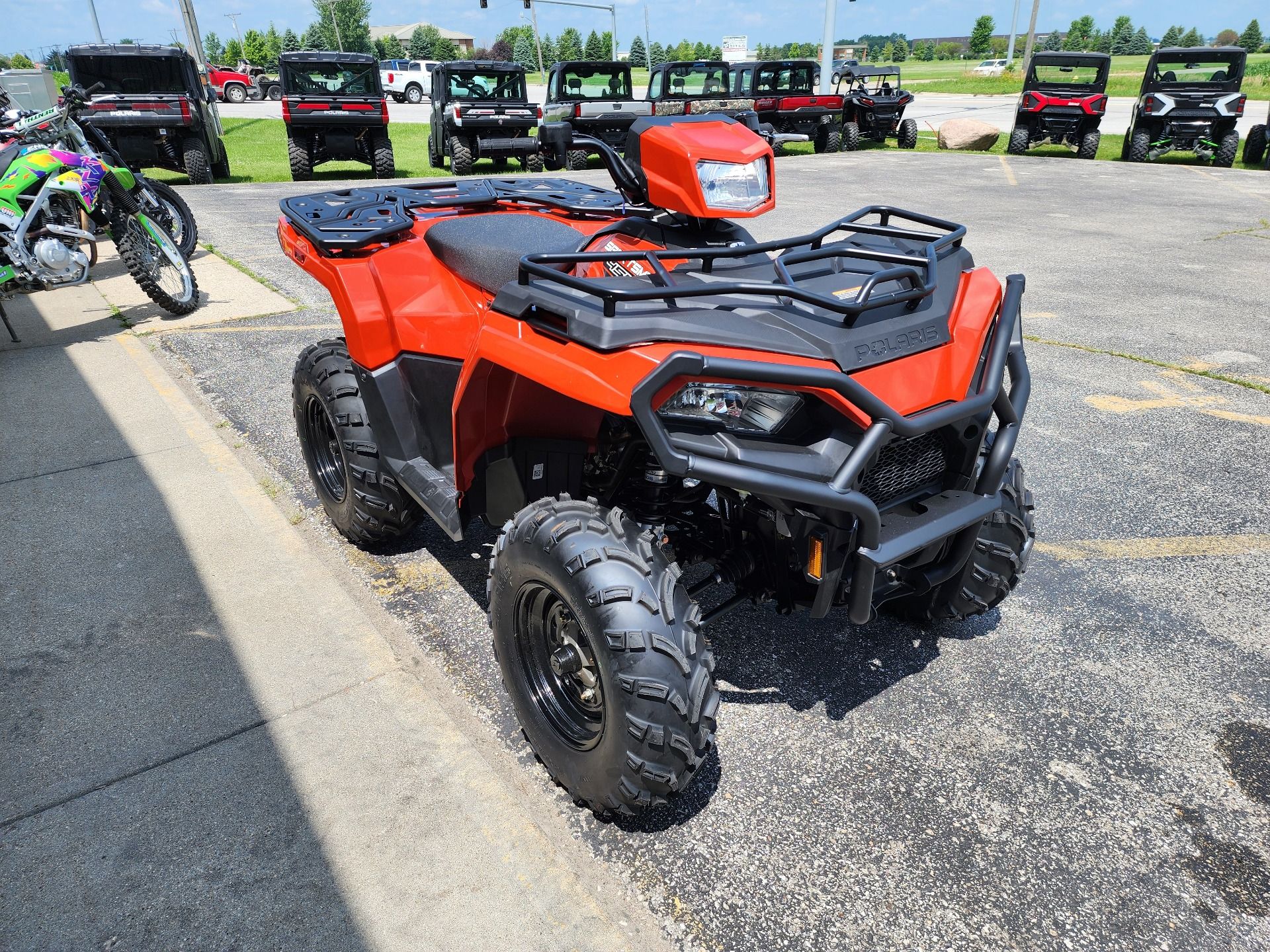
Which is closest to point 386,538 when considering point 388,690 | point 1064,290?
point 388,690

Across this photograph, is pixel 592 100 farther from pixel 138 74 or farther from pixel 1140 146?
pixel 1140 146

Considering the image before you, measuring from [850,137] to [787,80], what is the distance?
2031 millimetres

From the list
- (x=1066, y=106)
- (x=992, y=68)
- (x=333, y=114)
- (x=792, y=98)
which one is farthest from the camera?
(x=992, y=68)

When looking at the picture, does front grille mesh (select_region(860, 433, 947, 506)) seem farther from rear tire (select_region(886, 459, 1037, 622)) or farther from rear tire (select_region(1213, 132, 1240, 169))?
rear tire (select_region(1213, 132, 1240, 169))

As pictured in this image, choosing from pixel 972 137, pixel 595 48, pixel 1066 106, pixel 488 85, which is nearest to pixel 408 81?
pixel 488 85

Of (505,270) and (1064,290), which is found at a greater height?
(505,270)

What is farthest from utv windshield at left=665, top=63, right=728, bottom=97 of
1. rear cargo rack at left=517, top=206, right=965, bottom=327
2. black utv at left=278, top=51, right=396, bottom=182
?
rear cargo rack at left=517, top=206, right=965, bottom=327

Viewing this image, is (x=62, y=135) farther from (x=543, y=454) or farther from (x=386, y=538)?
(x=543, y=454)

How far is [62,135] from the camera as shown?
249 inches

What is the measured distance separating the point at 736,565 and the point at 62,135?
645 cm

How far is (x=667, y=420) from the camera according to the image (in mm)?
1938

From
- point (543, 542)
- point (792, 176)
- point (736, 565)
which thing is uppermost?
point (543, 542)

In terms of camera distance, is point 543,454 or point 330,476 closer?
point 543,454

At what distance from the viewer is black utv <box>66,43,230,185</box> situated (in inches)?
519
